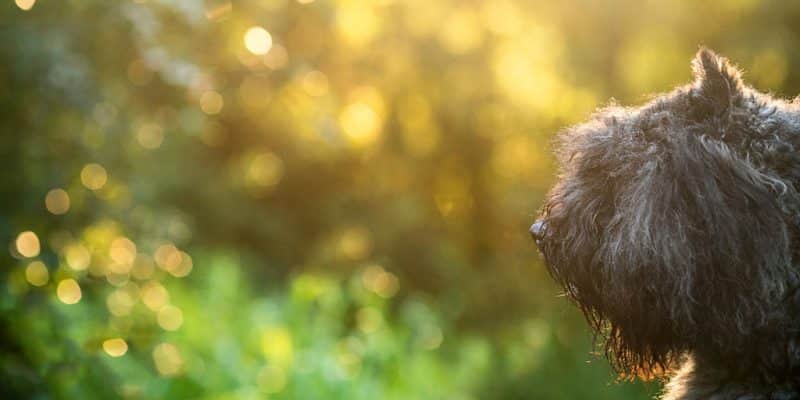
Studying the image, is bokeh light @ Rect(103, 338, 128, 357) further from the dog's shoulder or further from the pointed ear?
the pointed ear

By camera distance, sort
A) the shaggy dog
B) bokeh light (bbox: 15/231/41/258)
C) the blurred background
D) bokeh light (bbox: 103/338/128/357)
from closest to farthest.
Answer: the shaggy dog, bokeh light (bbox: 103/338/128/357), the blurred background, bokeh light (bbox: 15/231/41/258)

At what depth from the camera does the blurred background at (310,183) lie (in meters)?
5.48

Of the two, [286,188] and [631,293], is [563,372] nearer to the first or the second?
[631,293]

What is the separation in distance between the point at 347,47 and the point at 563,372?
3544mm

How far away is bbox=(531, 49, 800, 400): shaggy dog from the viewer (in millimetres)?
2963

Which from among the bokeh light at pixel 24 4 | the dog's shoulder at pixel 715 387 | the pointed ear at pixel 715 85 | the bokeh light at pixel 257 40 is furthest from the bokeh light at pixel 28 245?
the pointed ear at pixel 715 85

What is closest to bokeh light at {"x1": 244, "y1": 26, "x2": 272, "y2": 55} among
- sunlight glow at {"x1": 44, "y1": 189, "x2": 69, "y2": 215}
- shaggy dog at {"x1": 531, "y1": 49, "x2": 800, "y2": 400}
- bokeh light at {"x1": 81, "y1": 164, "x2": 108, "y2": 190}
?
bokeh light at {"x1": 81, "y1": 164, "x2": 108, "y2": 190}

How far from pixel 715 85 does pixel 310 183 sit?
1274cm

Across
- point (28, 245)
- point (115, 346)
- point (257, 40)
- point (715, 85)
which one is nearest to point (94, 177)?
point (28, 245)

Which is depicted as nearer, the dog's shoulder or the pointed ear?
the dog's shoulder

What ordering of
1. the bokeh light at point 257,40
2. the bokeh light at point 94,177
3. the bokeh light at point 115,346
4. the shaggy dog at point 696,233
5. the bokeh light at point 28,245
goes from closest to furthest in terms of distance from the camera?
the shaggy dog at point 696,233 < the bokeh light at point 115,346 < the bokeh light at point 28,245 < the bokeh light at point 257,40 < the bokeh light at point 94,177

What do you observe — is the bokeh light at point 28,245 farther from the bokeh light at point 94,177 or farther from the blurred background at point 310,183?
the bokeh light at point 94,177

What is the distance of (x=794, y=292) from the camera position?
2963mm

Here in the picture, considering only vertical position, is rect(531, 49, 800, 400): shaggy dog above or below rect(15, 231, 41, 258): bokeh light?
below
